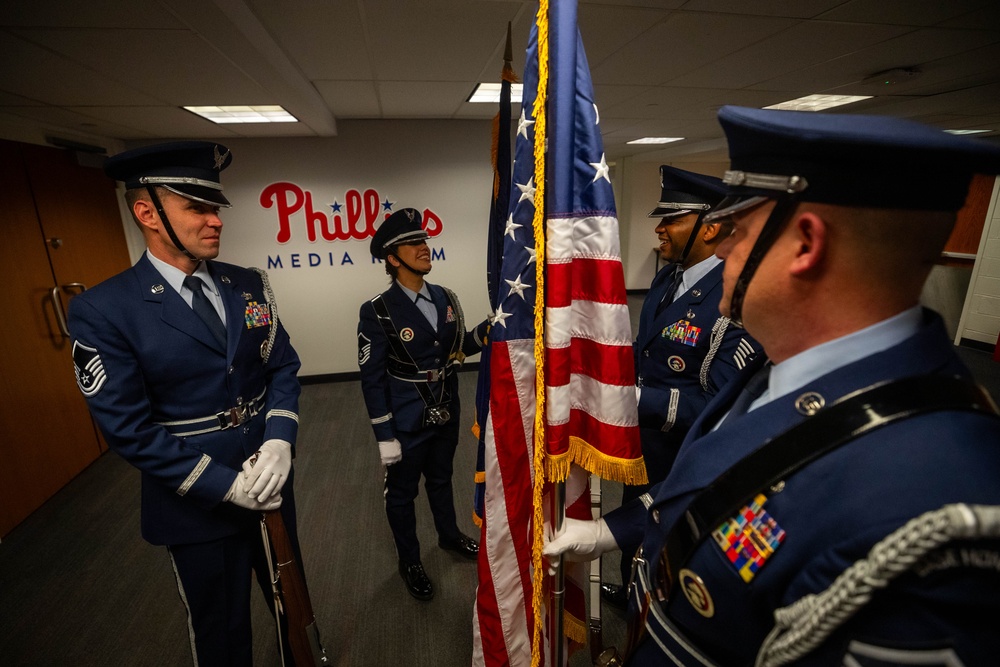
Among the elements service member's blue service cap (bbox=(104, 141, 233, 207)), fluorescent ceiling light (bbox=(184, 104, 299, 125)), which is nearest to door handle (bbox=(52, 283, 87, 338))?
fluorescent ceiling light (bbox=(184, 104, 299, 125))

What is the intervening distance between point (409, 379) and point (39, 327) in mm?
2887

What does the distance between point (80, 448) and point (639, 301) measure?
8.42 metres

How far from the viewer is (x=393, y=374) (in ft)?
7.31

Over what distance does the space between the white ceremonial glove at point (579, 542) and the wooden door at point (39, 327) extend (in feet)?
11.9

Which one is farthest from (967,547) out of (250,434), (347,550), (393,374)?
(347,550)

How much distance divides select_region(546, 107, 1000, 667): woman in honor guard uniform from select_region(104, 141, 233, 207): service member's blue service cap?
1528 mm

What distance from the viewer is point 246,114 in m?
3.64

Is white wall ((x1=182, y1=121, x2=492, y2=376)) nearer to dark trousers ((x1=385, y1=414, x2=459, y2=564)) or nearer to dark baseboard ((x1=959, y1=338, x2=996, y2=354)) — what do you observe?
dark trousers ((x1=385, y1=414, x2=459, y2=564))

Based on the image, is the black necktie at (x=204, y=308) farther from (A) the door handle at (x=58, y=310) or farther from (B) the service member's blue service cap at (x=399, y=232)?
(A) the door handle at (x=58, y=310)

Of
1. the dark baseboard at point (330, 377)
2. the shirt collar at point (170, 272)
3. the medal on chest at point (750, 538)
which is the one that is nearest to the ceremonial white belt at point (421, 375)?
the shirt collar at point (170, 272)

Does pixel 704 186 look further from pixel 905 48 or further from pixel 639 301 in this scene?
pixel 639 301

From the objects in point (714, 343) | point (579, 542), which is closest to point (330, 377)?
point (714, 343)

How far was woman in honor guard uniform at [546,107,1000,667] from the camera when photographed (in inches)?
17.9

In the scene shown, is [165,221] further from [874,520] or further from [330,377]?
[330,377]
